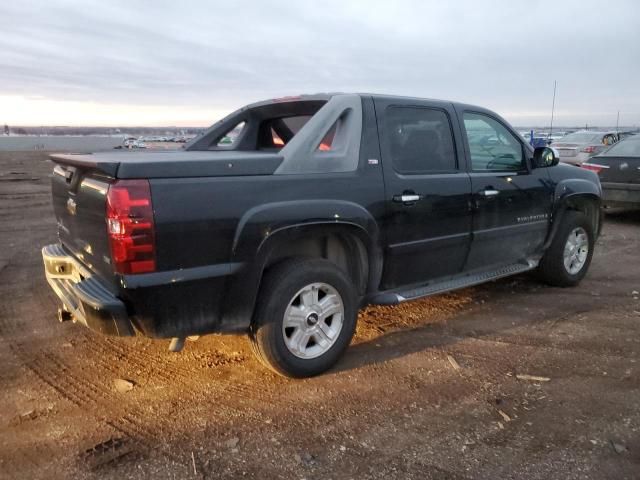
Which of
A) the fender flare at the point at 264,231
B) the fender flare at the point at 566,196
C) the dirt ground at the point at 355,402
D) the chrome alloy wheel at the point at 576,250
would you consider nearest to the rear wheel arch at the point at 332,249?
the fender flare at the point at 264,231

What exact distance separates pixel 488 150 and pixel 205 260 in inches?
121

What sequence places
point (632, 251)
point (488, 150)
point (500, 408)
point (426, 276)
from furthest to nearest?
point (632, 251)
point (488, 150)
point (426, 276)
point (500, 408)

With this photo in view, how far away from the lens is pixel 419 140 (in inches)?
172

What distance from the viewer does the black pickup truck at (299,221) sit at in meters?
3.00

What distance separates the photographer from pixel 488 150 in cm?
503

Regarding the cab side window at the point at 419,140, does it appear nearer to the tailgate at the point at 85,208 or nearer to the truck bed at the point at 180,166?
the truck bed at the point at 180,166

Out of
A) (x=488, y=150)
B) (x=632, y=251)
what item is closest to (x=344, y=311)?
(x=488, y=150)

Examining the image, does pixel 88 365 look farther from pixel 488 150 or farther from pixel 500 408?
pixel 488 150

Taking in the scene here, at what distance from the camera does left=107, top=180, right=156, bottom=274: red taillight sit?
9.39ft

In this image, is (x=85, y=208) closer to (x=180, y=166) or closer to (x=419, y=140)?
(x=180, y=166)

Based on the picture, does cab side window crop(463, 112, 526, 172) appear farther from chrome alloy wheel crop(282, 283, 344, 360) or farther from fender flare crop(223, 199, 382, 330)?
chrome alloy wheel crop(282, 283, 344, 360)

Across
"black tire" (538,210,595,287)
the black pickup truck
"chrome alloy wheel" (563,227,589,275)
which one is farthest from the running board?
"chrome alloy wheel" (563,227,589,275)

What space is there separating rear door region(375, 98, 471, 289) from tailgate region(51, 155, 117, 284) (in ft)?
6.30

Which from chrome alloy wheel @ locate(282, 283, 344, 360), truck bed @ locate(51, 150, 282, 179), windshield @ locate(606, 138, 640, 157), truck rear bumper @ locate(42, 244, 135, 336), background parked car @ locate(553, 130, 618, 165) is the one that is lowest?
chrome alloy wheel @ locate(282, 283, 344, 360)
